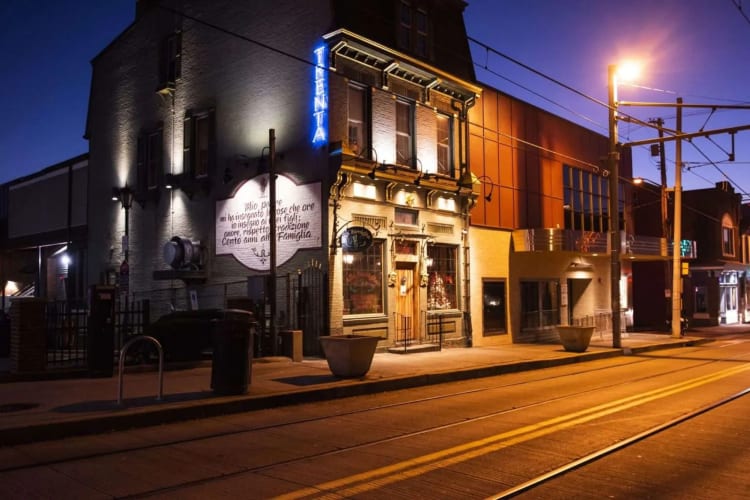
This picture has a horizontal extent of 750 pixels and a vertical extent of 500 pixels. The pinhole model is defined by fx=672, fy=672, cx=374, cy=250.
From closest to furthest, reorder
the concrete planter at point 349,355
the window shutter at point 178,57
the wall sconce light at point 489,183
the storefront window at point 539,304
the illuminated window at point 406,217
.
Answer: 1. the concrete planter at point 349,355
2. the illuminated window at point 406,217
3. the window shutter at point 178,57
4. the wall sconce light at point 489,183
5. the storefront window at point 539,304

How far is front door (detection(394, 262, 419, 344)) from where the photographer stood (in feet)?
63.8

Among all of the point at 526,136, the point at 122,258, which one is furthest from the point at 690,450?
the point at 122,258

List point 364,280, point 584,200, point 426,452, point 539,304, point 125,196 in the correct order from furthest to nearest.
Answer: point 584,200, point 539,304, point 125,196, point 364,280, point 426,452

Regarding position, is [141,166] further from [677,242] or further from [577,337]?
[677,242]

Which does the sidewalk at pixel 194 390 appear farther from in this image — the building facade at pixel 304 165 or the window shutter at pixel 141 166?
the window shutter at pixel 141 166

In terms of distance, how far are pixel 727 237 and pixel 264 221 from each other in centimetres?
2945

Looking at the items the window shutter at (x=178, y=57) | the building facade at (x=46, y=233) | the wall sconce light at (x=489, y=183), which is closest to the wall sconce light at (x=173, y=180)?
the window shutter at (x=178, y=57)

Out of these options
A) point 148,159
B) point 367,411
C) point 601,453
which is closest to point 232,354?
point 367,411

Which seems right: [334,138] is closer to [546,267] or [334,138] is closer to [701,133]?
A: [701,133]

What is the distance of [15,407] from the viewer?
984 cm

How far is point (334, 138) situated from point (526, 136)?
10.6m

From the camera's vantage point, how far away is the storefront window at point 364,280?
59.5 ft

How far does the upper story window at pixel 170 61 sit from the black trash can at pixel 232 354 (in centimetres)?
1382

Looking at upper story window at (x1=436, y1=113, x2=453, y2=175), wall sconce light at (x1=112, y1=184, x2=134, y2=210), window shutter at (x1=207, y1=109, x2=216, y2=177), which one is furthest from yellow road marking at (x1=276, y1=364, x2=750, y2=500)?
wall sconce light at (x1=112, y1=184, x2=134, y2=210)
